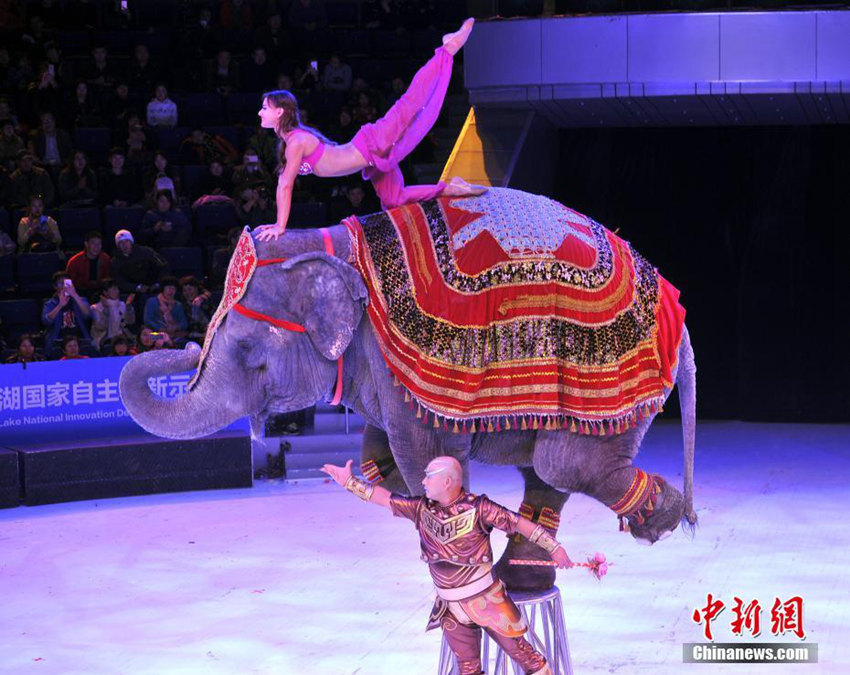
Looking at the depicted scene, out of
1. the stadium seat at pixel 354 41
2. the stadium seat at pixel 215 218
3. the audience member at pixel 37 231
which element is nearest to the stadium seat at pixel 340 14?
the stadium seat at pixel 354 41

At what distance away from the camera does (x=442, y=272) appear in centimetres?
436

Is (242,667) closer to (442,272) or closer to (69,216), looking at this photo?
(442,272)

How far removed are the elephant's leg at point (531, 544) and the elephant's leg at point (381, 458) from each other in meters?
0.39

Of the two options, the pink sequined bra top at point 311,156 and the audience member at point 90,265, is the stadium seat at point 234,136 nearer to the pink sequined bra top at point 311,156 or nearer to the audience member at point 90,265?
the audience member at point 90,265

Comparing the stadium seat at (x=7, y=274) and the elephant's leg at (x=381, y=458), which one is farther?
the stadium seat at (x=7, y=274)

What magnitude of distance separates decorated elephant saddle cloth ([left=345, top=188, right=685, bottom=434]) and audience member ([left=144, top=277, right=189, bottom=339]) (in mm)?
5934

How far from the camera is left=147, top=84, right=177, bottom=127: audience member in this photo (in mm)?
12414

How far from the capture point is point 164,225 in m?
11.2

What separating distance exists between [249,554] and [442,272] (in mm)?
3677

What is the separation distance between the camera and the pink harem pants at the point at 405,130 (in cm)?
455

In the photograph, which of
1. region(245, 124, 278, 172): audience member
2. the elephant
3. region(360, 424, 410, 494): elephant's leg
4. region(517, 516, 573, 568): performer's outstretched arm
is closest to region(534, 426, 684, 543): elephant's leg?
the elephant

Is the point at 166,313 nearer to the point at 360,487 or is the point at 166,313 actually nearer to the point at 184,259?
the point at 184,259

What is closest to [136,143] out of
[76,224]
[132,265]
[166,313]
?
[76,224]

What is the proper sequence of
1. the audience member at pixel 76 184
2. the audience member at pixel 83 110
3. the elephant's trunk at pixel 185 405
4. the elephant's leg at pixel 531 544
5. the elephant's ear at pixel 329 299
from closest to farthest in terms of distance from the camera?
the elephant's ear at pixel 329 299 < the elephant's trunk at pixel 185 405 < the elephant's leg at pixel 531 544 < the audience member at pixel 76 184 < the audience member at pixel 83 110
